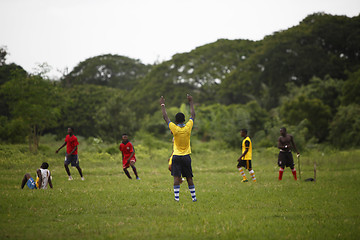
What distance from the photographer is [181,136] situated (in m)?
10.2

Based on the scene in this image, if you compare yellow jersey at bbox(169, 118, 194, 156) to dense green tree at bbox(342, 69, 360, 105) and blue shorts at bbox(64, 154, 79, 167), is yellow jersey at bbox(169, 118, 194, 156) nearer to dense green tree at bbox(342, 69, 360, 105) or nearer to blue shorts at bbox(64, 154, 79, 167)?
blue shorts at bbox(64, 154, 79, 167)

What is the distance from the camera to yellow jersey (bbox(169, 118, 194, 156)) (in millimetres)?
10164

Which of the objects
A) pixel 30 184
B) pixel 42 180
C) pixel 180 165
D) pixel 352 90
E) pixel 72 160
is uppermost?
pixel 352 90

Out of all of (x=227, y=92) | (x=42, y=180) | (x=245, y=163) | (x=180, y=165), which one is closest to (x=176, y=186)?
(x=180, y=165)

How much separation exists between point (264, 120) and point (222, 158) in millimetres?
15288

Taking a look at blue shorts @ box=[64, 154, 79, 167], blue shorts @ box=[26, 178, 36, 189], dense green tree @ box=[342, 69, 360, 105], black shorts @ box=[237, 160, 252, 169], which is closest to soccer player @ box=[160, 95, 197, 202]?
blue shorts @ box=[26, 178, 36, 189]

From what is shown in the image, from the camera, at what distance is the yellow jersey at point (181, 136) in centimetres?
1016

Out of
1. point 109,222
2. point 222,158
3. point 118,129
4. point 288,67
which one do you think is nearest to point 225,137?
point 222,158

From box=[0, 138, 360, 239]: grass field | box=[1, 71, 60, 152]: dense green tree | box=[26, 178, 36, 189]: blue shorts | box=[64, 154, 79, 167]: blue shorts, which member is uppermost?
box=[1, 71, 60, 152]: dense green tree

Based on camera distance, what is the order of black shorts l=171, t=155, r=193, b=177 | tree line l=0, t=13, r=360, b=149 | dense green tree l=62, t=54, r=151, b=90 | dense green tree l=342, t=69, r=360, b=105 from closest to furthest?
1. black shorts l=171, t=155, r=193, b=177
2. tree line l=0, t=13, r=360, b=149
3. dense green tree l=342, t=69, r=360, b=105
4. dense green tree l=62, t=54, r=151, b=90

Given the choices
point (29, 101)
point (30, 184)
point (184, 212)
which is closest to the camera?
A: point (184, 212)

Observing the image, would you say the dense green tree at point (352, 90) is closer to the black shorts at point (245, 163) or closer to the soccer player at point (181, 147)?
the black shorts at point (245, 163)

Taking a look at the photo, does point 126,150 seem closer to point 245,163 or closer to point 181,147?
point 245,163

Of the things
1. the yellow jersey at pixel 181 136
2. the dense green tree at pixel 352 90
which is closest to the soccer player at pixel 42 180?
the yellow jersey at pixel 181 136
